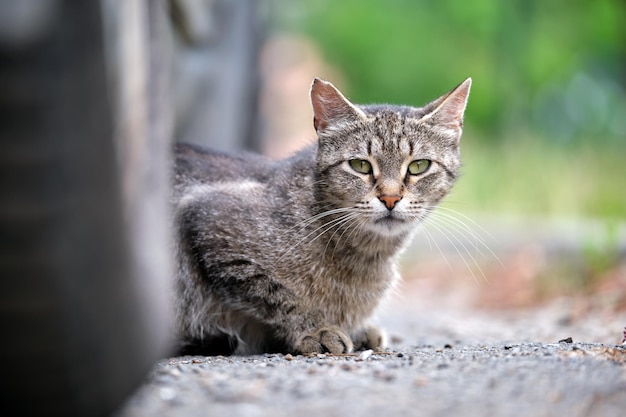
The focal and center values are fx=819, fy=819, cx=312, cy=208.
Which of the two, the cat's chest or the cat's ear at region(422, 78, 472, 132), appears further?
the cat's ear at region(422, 78, 472, 132)

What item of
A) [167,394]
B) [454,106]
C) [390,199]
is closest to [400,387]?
[167,394]

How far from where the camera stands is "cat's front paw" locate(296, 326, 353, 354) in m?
3.53

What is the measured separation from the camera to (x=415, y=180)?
3.73 metres

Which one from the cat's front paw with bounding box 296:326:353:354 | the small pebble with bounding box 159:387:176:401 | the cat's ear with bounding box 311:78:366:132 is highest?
the cat's ear with bounding box 311:78:366:132

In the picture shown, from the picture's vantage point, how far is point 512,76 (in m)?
11.7

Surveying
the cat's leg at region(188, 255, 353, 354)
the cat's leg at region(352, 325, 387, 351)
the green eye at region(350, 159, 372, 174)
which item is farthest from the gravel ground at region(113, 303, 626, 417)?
the green eye at region(350, 159, 372, 174)

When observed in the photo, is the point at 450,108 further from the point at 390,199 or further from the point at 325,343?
the point at 325,343

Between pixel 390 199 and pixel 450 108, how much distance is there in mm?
655

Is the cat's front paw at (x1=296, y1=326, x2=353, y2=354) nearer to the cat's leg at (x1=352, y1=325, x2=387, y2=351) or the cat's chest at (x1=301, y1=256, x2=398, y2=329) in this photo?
the cat's chest at (x1=301, y1=256, x2=398, y2=329)

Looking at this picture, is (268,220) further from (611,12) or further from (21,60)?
(611,12)

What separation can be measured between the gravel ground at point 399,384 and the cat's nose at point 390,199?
2.15 feet

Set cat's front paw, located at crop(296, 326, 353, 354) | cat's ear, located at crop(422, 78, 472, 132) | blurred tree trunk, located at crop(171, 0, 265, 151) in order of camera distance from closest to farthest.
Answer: cat's front paw, located at crop(296, 326, 353, 354), cat's ear, located at crop(422, 78, 472, 132), blurred tree trunk, located at crop(171, 0, 265, 151)

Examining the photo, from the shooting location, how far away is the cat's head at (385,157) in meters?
3.63

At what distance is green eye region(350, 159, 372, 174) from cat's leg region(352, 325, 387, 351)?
793mm
